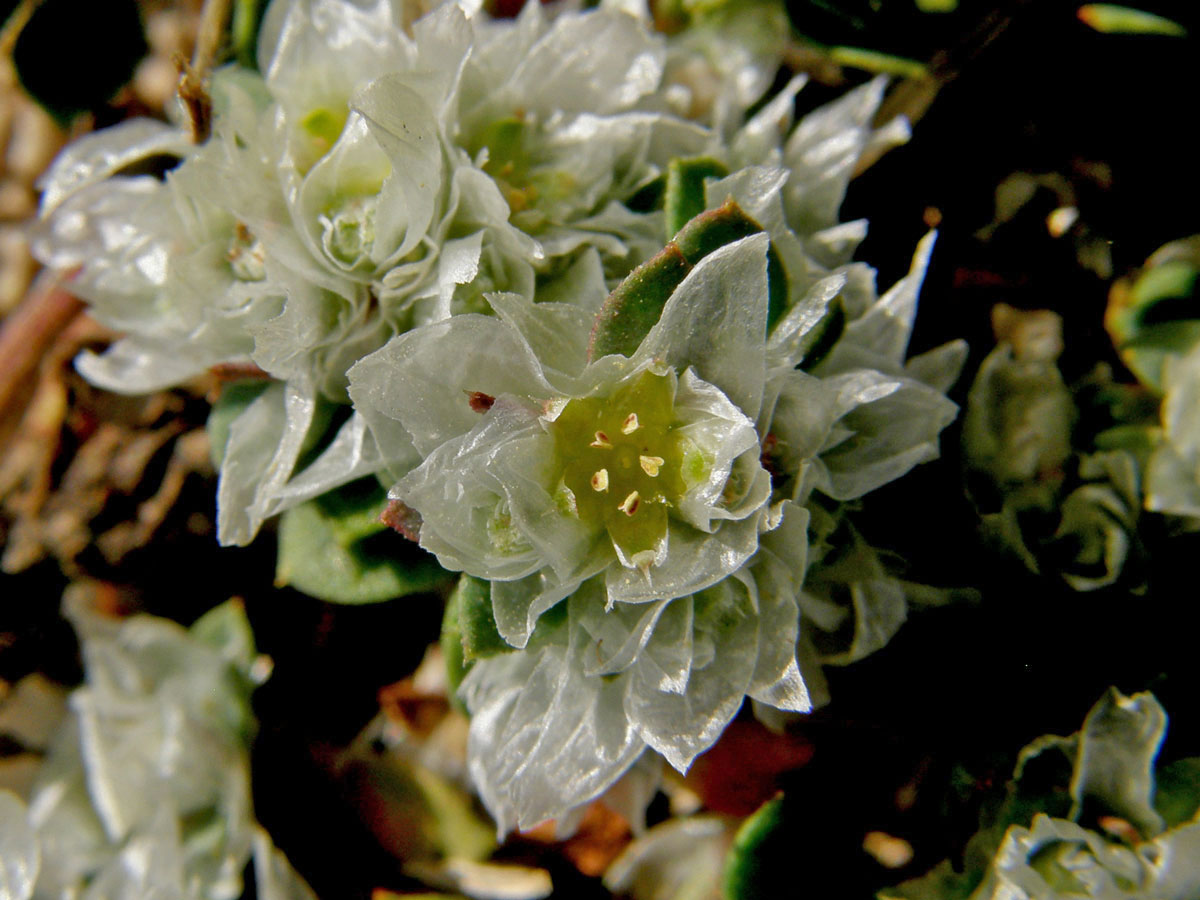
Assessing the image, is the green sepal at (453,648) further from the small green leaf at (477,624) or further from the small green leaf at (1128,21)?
the small green leaf at (1128,21)

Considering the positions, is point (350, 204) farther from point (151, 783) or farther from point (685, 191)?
point (151, 783)

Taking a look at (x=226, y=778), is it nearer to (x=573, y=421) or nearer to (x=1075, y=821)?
(x=573, y=421)

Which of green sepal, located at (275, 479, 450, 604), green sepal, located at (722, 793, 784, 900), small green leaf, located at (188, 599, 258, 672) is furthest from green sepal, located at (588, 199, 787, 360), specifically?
small green leaf, located at (188, 599, 258, 672)

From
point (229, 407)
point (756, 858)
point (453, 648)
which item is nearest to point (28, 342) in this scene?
point (229, 407)

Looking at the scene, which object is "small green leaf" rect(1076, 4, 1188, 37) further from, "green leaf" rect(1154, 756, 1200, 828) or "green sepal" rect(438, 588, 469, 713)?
"green sepal" rect(438, 588, 469, 713)

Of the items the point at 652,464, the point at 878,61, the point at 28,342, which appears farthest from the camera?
the point at 28,342

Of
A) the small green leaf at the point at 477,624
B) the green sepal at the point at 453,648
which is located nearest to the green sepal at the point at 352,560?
the green sepal at the point at 453,648
